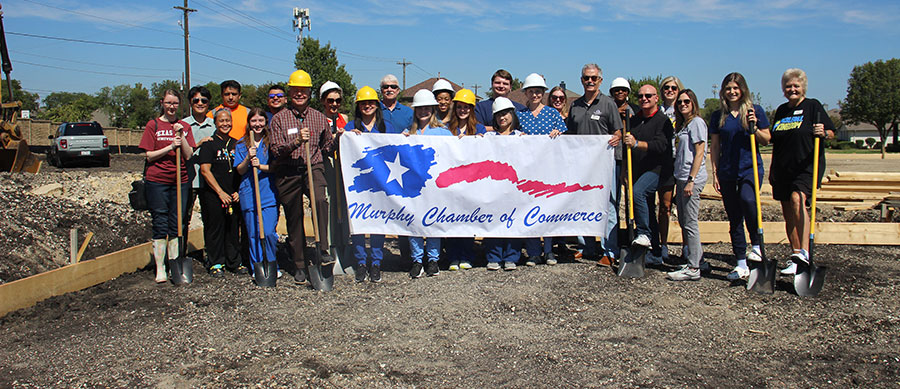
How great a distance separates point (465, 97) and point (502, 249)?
1.84 meters

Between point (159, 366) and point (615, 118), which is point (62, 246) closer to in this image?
point (159, 366)

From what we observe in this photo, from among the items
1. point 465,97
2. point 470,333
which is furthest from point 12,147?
point 470,333

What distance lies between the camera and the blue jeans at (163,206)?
6.97 m

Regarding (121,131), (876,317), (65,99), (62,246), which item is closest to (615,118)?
(876,317)

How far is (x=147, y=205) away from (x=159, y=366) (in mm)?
2967

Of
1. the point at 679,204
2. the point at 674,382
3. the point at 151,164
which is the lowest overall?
the point at 674,382

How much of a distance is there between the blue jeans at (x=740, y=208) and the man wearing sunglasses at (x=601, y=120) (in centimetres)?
127

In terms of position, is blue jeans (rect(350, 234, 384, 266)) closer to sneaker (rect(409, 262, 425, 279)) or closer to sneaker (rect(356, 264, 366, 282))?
sneaker (rect(356, 264, 366, 282))

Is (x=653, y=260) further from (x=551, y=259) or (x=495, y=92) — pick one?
(x=495, y=92)

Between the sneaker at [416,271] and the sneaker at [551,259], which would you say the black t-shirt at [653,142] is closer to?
the sneaker at [551,259]

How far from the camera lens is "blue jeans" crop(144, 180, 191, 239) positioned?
697cm

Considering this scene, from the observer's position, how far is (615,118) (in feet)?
24.6

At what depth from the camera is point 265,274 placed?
6875 mm

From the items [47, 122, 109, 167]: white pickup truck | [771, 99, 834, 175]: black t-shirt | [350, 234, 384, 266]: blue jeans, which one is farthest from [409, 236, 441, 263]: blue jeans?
[47, 122, 109, 167]: white pickup truck
